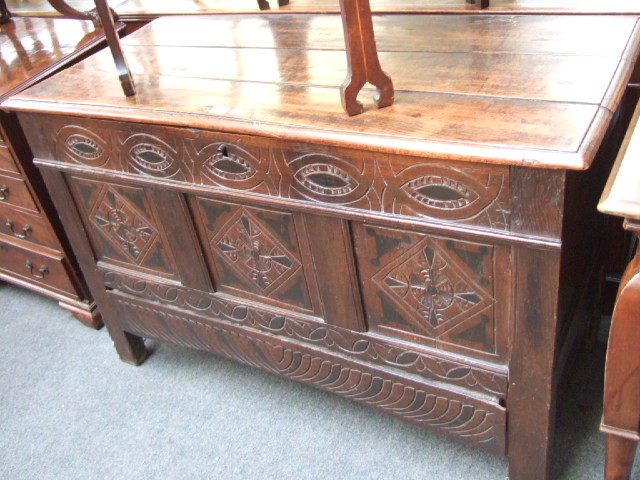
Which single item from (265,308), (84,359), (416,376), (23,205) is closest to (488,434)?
(416,376)

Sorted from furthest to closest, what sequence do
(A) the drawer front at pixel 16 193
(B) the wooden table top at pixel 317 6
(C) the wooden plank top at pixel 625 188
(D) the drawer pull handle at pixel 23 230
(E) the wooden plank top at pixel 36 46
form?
(D) the drawer pull handle at pixel 23 230 → (A) the drawer front at pixel 16 193 → (E) the wooden plank top at pixel 36 46 → (B) the wooden table top at pixel 317 6 → (C) the wooden plank top at pixel 625 188

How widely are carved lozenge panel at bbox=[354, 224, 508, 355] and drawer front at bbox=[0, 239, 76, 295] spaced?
1.19m

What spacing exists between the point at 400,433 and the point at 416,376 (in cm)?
32

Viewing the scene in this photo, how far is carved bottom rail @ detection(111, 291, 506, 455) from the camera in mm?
1426

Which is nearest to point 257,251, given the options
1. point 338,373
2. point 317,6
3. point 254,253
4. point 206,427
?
point 254,253

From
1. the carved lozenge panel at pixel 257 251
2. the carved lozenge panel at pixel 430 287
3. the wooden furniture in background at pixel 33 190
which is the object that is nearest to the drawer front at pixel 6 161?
the wooden furniture in background at pixel 33 190

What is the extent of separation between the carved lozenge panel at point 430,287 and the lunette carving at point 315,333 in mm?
50

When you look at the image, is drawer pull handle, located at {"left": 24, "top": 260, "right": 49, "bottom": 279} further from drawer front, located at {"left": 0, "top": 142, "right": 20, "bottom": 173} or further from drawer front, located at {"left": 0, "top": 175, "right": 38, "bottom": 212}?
drawer front, located at {"left": 0, "top": 142, "right": 20, "bottom": 173}

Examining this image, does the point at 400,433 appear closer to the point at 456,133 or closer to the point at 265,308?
the point at 265,308

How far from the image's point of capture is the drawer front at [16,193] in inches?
78.5

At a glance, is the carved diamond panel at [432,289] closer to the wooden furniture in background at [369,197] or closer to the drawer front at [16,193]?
the wooden furniture in background at [369,197]

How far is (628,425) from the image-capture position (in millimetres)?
1175

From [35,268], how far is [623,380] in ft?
6.11

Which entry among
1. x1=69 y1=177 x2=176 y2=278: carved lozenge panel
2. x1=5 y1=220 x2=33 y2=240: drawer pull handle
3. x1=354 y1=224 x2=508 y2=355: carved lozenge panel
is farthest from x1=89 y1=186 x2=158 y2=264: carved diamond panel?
x1=354 y1=224 x2=508 y2=355: carved lozenge panel
